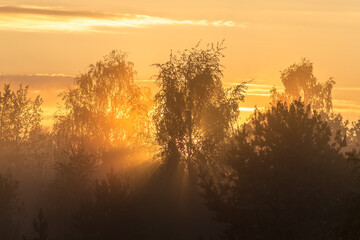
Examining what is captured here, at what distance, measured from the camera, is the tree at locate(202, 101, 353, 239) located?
41.4 m

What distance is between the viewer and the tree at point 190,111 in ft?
196

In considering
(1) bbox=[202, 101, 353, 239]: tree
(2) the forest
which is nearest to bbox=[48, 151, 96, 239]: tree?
(2) the forest

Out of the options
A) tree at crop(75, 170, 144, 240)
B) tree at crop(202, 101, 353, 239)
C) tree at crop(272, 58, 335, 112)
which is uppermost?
tree at crop(272, 58, 335, 112)

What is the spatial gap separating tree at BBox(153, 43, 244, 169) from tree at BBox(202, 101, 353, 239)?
45.2 feet

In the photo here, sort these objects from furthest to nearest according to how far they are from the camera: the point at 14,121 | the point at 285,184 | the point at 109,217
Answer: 1. the point at 14,121
2. the point at 109,217
3. the point at 285,184

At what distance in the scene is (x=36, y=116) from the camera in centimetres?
8675

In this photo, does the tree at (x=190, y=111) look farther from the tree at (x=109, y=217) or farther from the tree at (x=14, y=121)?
the tree at (x=14, y=121)

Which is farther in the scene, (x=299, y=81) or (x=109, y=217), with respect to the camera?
(x=299, y=81)

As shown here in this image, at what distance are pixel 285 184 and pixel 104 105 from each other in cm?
4638

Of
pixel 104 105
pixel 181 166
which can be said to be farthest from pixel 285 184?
pixel 104 105

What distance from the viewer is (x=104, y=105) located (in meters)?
86.1

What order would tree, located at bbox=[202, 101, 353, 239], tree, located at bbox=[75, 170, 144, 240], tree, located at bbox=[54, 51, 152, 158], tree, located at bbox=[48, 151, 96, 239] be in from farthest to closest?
tree, located at bbox=[54, 51, 152, 158]
tree, located at bbox=[48, 151, 96, 239]
tree, located at bbox=[75, 170, 144, 240]
tree, located at bbox=[202, 101, 353, 239]

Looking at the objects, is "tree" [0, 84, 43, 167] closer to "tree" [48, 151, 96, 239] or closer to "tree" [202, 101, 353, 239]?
"tree" [48, 151, 96, 239]

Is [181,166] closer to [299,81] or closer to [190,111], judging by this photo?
[190,111]
